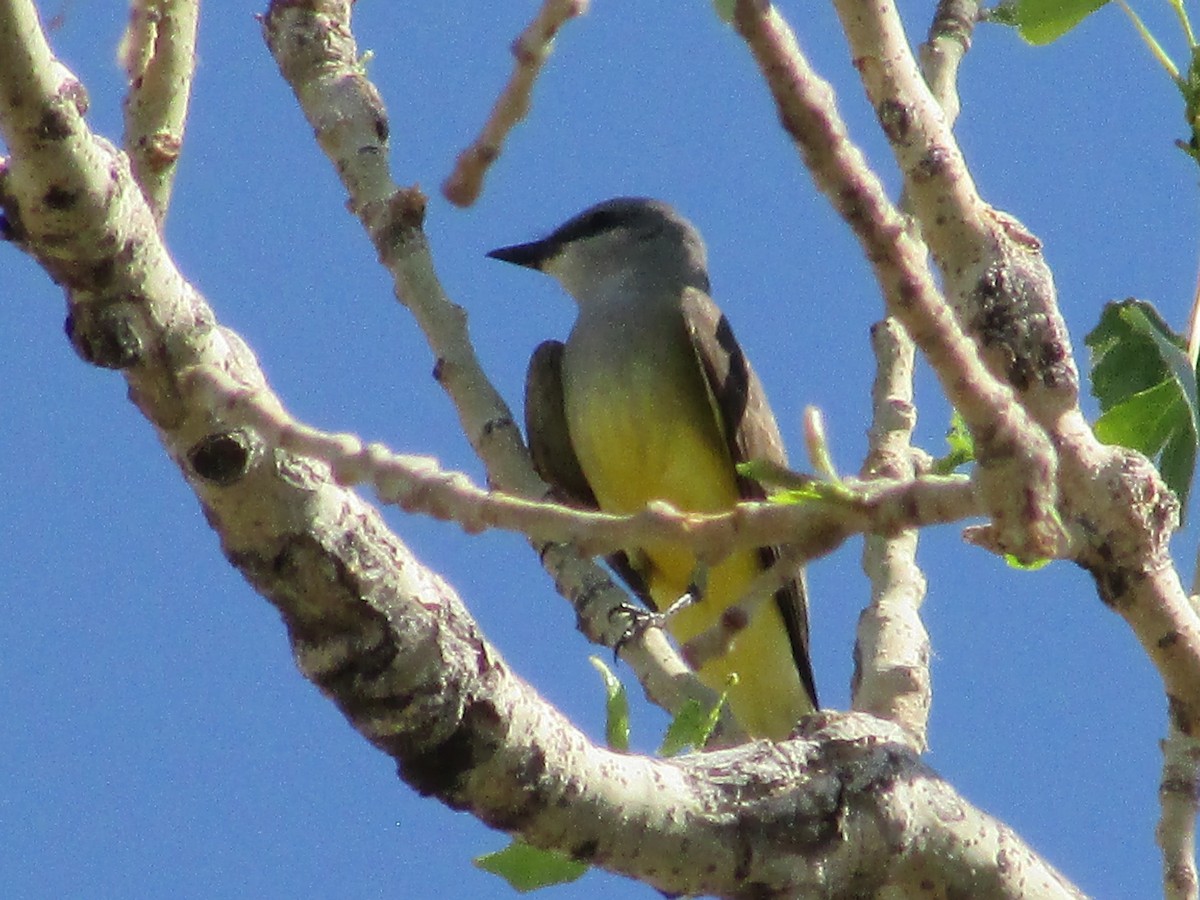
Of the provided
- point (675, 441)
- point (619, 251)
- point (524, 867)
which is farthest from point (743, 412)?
point (524, 867)

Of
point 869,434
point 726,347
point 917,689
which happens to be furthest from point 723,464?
point 917,689

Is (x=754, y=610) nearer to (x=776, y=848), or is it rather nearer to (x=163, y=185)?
(x=776, y=848)

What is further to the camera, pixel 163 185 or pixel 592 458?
pixel 592 458

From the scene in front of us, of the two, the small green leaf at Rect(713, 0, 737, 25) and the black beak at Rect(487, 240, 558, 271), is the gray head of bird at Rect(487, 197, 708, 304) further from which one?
the small green leaf at Rect(713, 0, 737, 25)

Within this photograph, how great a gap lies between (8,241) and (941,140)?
1357 mm

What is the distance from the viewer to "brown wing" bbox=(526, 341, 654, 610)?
6.82 m

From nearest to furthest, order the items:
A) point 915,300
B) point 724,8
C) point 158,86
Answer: point 724,8 → point 915,300 → point 158,86

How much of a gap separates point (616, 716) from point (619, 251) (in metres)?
4.89

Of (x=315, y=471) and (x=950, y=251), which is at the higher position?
(x=950, y=251)

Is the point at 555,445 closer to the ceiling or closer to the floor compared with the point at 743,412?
closer to the floor

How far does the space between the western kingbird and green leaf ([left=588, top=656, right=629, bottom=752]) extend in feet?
10.1

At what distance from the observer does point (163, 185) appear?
9.34 feet

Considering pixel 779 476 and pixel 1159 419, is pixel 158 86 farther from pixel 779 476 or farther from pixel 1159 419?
Answer: pixel 1159 419

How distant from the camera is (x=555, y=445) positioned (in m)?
6.92
